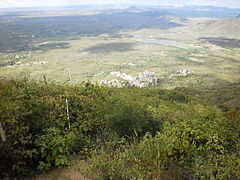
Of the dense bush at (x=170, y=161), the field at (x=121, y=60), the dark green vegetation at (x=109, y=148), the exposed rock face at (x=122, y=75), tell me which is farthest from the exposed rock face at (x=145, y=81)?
the dense bush at (x=170, y=161)

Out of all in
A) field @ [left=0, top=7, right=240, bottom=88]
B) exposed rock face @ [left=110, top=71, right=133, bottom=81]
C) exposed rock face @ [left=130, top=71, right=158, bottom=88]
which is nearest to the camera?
exposed rock face @ [left=130, top=71, right=158, bottom=88]

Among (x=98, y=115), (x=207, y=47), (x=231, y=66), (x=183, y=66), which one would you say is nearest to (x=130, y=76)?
(x=183, y=66)

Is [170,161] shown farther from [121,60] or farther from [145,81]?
[121,60]

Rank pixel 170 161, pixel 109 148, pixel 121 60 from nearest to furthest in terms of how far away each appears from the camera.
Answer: pixel 170 161, pixel 109 148, pixel 121 60

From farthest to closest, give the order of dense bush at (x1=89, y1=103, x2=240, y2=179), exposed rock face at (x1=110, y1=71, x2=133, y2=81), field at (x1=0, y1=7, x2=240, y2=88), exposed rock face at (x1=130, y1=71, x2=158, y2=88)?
exposed rock face at (x1=110, y1=71, x2=133, y2=81) < field at (x1=0, y1=7, x2=240, y2=88) < exposed rock face at (x1=130, y1=71, x2=158, y2=88) < dense bush at (x1=89, y1=103, x2=240, y2=179)

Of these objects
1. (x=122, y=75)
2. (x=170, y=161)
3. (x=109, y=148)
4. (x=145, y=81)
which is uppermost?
(x=170, y=161)

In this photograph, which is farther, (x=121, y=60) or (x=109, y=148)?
(x=121, y=60)

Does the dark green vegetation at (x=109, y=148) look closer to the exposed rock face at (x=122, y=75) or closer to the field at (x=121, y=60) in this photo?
the field at (x=121, y=60)

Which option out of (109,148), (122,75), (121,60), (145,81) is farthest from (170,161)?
(121,60)

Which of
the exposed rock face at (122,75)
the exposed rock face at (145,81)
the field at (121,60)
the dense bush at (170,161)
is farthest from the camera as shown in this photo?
the exposed rock face at (122,75)

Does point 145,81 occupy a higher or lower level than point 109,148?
lower

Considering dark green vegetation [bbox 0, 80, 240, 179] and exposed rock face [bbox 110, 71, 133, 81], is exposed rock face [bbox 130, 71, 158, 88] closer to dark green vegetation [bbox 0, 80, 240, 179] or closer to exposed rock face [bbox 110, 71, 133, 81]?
exposed rock face [bbox 110, 71, 133, 81]

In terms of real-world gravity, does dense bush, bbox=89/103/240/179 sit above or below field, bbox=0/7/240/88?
above

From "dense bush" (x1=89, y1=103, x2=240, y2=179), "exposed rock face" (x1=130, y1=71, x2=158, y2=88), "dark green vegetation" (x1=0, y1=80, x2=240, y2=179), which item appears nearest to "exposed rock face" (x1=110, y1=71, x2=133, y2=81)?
"exposed rock face" (x1=130, y1=71, x2=158, y2=88)
